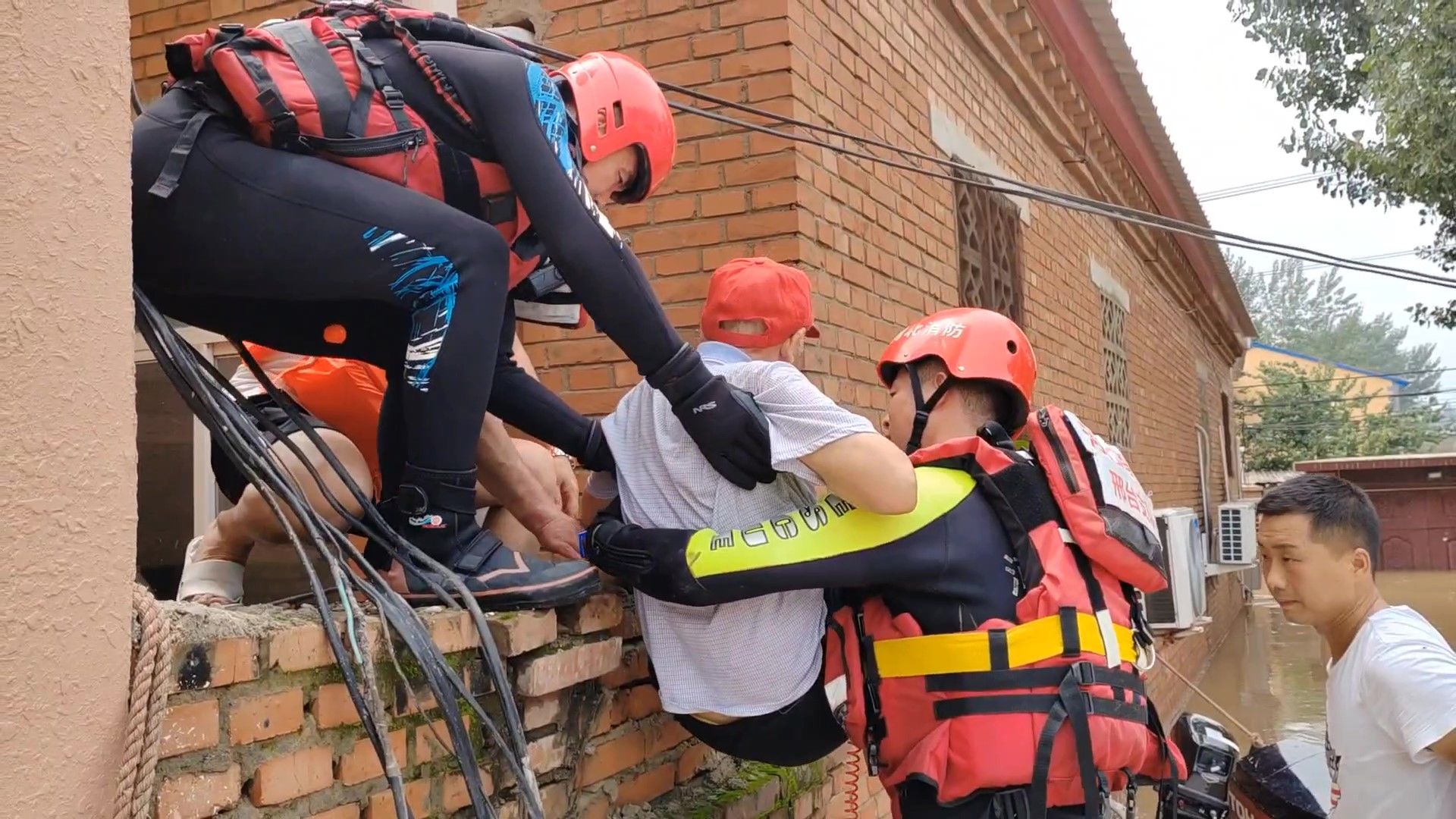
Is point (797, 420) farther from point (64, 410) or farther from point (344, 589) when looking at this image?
point (64, 410)

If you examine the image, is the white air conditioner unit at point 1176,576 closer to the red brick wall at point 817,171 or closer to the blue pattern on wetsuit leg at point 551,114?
the red brick wall at point 817,171

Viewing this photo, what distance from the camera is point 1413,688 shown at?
8.15 ft

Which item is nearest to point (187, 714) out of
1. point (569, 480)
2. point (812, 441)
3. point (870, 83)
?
point (812, 441)

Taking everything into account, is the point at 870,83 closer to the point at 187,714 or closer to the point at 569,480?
the point at 569,480

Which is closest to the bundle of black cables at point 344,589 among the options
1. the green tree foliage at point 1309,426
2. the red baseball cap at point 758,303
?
the red baseball cap at point 758,303

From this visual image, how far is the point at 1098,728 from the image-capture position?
215 centimetres

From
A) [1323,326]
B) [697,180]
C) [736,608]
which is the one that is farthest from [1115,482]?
[1323,326]

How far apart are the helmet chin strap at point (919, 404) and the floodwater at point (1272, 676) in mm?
3024

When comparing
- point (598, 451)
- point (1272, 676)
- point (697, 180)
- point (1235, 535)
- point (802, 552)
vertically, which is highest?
point (697, 180)

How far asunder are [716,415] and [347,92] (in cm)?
88

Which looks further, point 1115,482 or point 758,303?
point 758,303

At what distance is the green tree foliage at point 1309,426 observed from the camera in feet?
156

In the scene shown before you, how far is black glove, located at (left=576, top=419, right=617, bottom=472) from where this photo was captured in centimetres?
251

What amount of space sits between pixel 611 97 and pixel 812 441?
79 centimetres
